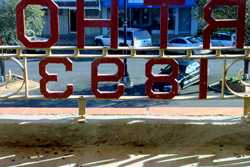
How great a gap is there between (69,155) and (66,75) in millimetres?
16187

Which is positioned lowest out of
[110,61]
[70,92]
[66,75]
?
[66,75]

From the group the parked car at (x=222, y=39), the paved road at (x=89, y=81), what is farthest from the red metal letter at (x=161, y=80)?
the parked car at (x=222, y=39)

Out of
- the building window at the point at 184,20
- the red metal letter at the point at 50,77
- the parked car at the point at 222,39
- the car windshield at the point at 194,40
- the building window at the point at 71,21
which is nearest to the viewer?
the red metal letter at the point at 50,77

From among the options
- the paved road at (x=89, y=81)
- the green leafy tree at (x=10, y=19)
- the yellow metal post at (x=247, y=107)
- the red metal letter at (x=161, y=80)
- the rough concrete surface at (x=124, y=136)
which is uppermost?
the green leafy tree at (x=10, y=19)

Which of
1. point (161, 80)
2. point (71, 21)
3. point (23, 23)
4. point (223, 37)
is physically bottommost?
point (223, 37)

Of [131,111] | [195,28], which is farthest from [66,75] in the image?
[195,28]

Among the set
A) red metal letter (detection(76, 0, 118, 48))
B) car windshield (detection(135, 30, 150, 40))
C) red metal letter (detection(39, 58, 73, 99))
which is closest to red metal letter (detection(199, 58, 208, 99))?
red metal letter (detection(76, 0, 118, 48))

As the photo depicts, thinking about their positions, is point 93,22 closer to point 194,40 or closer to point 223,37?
point 223,37

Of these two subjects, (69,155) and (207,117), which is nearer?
(69,155)

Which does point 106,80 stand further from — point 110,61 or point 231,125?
point 231,125

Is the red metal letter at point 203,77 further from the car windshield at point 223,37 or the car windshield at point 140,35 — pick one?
the car windshield at point 140,35

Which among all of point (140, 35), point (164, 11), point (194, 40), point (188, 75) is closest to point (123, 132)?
point (164, 11)

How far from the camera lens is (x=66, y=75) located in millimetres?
22359

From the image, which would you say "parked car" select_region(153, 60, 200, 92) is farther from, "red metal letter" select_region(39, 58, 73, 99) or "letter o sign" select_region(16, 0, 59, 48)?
"letter o sign" select_region(16, 0, 59, 48)
